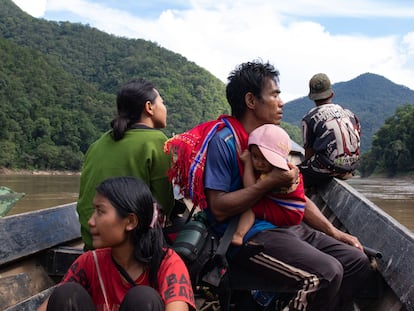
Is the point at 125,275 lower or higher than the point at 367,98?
lower

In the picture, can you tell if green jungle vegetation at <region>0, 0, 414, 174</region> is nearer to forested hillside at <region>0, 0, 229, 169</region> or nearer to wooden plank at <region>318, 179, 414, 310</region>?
forested hillside at <region>0, 0, 229, 169</region>

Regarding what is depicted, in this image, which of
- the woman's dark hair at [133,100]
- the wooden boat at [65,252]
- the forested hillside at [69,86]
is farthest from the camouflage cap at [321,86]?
the forested hillside at [69,86]

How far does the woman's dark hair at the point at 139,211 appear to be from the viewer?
1.79 metres

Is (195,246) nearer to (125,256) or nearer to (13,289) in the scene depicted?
(125,256)

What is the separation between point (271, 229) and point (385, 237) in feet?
1.85

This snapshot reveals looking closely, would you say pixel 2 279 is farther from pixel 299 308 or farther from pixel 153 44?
pixel 153 44

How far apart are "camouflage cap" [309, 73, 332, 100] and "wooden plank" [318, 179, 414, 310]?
0.93 meters

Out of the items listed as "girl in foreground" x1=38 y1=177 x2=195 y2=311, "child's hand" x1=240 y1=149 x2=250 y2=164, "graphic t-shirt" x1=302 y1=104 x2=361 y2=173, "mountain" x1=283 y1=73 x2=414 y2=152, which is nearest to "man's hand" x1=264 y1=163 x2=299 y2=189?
"child's hand" x1=240 y1=149 x2=250 y2=164

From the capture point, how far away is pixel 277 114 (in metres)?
2.35

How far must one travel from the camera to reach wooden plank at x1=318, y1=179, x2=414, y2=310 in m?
1.91

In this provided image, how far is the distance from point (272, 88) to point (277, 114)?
4.6 inches

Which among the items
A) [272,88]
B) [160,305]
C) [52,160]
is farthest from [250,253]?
[52,160]

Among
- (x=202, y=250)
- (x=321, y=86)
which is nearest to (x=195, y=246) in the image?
(x=202, y=250)

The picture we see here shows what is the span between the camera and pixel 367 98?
136m
